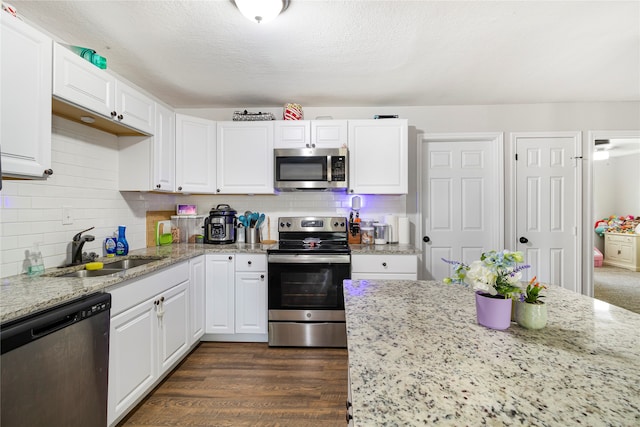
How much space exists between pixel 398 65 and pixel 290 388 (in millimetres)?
2587

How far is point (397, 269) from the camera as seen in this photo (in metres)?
2.62

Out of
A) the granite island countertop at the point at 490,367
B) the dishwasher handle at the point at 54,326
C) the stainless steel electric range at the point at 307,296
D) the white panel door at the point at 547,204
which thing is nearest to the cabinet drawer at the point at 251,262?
the stainless steel electric range at the point at 307,296

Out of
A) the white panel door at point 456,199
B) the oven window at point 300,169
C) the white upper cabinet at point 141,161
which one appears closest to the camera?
the white upper cabinet at point 141,161

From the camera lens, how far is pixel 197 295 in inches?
99.9

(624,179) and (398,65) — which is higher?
(398,65)

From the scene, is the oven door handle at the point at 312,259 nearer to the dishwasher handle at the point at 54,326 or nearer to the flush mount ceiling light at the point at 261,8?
the dishwasher handle at the point at 54,326

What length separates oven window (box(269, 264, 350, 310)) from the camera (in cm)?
259

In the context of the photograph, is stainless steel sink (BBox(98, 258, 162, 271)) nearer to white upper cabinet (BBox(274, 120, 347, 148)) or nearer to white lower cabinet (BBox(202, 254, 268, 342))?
white lower cabinet (BBox(202, 254, 268, 342))

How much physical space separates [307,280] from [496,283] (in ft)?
6.06

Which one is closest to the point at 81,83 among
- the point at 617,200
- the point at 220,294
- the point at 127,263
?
the point at 127,263

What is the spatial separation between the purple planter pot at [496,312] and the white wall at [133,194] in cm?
226

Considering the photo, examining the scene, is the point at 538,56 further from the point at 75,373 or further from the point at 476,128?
the point at 75,373

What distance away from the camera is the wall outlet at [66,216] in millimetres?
1933

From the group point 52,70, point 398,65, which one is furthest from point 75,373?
point 398,65
